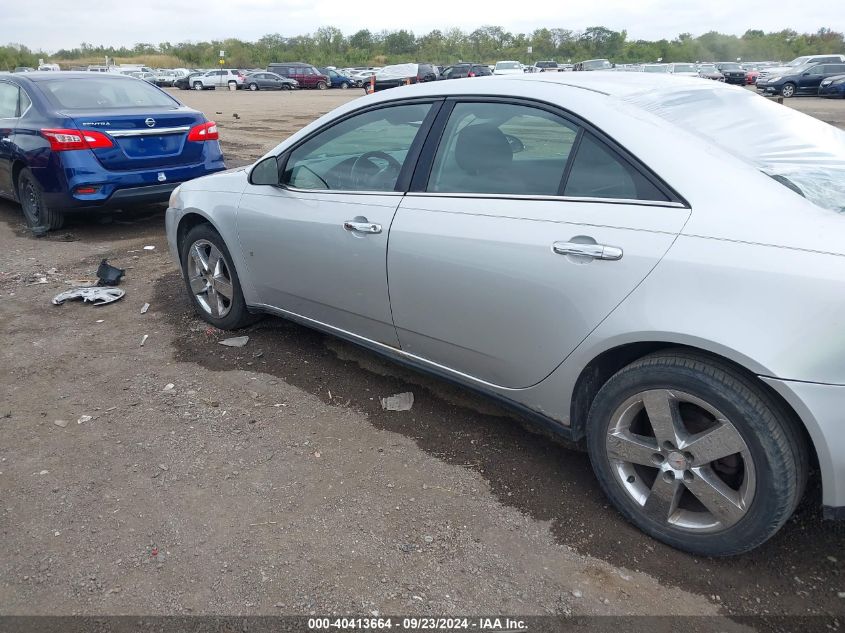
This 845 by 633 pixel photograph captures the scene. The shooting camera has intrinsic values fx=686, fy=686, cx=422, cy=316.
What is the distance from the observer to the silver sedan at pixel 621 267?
2.17 metres

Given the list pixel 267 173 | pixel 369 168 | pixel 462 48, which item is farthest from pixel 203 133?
pixel 462 48

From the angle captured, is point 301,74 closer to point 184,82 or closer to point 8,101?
point 184,82

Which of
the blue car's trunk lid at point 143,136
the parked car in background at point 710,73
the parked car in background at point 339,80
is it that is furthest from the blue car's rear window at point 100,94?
the parked car in background at point 339,80

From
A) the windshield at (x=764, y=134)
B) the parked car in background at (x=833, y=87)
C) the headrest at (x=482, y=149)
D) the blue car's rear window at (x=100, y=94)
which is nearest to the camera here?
the windshield at (x=764, y=134)

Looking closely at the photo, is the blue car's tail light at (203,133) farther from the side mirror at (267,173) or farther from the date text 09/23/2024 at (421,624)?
the date text 09/23/2024 at (421,624)

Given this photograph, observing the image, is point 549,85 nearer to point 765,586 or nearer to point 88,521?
point 765,586

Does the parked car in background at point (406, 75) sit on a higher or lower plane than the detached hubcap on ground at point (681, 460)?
lower

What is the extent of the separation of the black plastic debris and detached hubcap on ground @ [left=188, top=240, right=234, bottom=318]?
1.38 m

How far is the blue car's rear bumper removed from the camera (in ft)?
22.1

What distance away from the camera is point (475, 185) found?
9.95ft

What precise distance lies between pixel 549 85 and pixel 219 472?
2.27 metres

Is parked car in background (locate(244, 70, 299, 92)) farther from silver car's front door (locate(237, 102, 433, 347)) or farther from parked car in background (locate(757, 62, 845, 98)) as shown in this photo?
silver car's front door (locate(237, 102, 433, 347))

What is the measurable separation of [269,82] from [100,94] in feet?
143

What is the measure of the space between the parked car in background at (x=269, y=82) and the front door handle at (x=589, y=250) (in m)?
48.9
